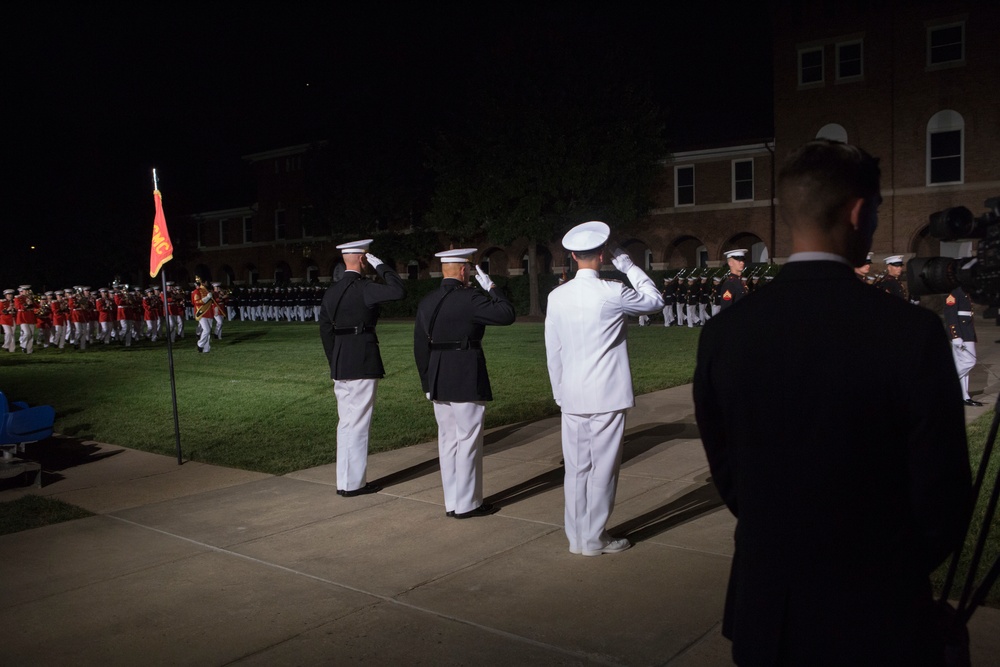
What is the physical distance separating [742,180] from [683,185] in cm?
290

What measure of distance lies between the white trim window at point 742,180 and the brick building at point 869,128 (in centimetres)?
5

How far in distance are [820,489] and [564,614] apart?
2802 mm

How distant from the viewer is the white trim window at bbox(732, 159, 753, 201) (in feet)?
125

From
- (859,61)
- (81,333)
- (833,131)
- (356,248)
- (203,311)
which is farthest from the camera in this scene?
(833,131)

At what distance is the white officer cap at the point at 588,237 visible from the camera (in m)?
5.46

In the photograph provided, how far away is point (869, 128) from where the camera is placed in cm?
3359

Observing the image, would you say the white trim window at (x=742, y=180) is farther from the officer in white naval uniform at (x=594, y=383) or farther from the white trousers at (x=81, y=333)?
the officer in white naval uniform at (x=594, y=383)

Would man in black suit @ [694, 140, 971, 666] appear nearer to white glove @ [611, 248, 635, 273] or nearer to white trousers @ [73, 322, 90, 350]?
white glove @ [611, 248, 635, 273]

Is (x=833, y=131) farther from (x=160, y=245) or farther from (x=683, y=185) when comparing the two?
(x=160, y=245)

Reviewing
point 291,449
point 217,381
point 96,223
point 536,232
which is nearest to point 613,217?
point 536,232

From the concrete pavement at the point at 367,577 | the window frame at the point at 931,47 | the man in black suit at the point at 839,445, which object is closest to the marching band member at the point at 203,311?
the concrete pavement at the point at 367,577

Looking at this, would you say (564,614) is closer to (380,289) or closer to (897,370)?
(897,370)

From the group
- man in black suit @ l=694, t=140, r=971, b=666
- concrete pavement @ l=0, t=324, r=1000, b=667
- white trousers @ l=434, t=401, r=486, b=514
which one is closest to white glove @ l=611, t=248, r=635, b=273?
white trousers @ l=434, t=401, r=486, b=514

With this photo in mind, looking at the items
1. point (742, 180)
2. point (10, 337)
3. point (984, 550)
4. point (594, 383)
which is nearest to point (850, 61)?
point (742, 180)
